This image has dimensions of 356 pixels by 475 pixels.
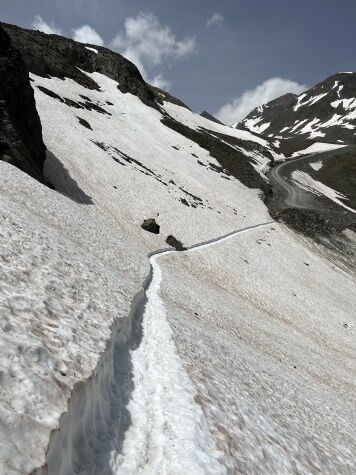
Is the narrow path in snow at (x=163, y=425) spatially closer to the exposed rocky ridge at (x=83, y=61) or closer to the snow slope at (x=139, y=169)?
the snow slope at (x=139, y=169)

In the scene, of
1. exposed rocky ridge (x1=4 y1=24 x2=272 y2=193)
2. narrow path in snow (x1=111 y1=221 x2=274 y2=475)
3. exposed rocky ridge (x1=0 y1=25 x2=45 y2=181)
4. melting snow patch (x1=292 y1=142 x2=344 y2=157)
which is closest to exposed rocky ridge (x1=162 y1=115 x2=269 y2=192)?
exposed rocky ridge (x1=4 y1=24 x2=272 y2=193)

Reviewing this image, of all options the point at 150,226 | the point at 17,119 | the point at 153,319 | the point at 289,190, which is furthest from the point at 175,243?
the point at 289,190

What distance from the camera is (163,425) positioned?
319 inches

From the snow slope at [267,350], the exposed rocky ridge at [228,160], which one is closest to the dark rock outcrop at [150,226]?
the snow slope at [267,350]

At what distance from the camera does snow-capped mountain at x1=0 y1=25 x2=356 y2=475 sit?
266 inches

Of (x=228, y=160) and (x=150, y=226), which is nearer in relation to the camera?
(x=150, y=226)

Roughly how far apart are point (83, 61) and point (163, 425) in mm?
109267

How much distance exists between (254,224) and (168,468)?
5660cm

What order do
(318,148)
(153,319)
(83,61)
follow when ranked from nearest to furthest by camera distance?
(153,319), (83,61), (318,148)

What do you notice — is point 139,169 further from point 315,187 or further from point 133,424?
point 315,187

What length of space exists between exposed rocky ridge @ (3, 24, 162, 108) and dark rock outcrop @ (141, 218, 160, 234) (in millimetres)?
53833

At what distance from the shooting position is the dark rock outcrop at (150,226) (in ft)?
138

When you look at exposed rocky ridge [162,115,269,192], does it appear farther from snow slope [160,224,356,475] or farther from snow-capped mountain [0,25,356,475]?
snow slope [160,224,356,475]

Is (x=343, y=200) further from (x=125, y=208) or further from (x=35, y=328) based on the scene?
(x=35, y=328)
